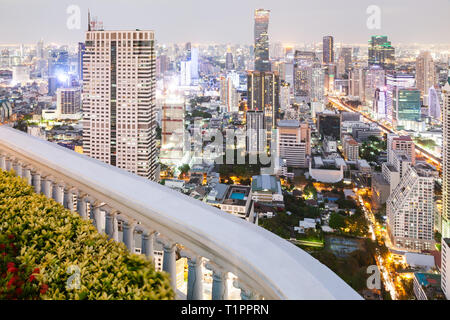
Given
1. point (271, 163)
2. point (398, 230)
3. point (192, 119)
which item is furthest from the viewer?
point (192, 119)

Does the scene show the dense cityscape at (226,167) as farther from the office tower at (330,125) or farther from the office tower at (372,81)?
the office tower at (372,81)

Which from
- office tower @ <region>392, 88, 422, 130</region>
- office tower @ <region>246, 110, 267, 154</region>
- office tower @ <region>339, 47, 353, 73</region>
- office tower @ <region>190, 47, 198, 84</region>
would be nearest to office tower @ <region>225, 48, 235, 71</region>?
office tower @ <region>190, 47, 198, 84</region>

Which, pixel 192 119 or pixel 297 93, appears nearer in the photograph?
pixel 192 119

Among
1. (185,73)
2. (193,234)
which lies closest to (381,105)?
(185,73)

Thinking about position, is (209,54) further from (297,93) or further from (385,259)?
(385,259)

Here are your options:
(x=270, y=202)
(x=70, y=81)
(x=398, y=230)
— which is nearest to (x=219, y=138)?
(x=270, y=202)
